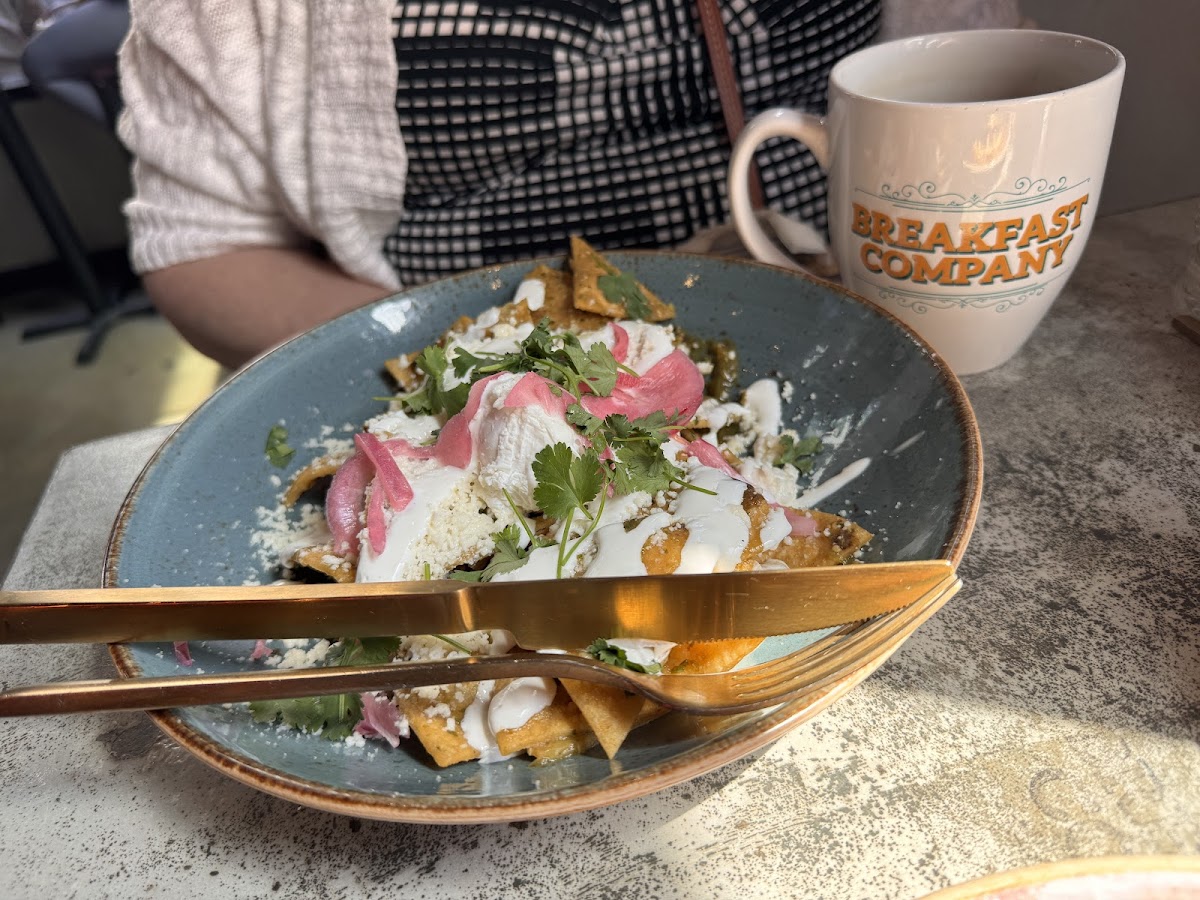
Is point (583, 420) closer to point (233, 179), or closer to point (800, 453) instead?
point (800, 453)

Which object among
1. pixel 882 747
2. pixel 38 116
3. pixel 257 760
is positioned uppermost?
pixel 257 760

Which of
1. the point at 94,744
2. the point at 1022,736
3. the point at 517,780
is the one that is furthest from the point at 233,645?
the point at 1022,736

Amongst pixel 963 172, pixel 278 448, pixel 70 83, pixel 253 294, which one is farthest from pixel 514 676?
pixel 70 83

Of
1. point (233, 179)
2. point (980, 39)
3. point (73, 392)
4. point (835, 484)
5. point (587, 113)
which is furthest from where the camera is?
point (73, 392)

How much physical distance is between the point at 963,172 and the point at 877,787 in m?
0.45

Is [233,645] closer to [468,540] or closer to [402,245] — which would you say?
[468,540]

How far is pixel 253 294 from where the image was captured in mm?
1199

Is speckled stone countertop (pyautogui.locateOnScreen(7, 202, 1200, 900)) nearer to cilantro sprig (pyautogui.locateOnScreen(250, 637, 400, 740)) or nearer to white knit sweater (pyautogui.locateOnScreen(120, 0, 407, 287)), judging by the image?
cilantro sprig (pyautogui.locateOnScreen(250, 637, 400, 740))

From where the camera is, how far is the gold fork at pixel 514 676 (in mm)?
447

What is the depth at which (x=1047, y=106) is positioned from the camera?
646mm

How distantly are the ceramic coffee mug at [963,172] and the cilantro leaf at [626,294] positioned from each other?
12cm

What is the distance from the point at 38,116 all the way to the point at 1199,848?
3689mm

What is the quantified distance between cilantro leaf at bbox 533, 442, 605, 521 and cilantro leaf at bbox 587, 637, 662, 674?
0.34 feet

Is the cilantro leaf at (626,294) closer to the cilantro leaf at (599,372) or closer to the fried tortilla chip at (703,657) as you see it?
the cilantro leaf at (599,372)
